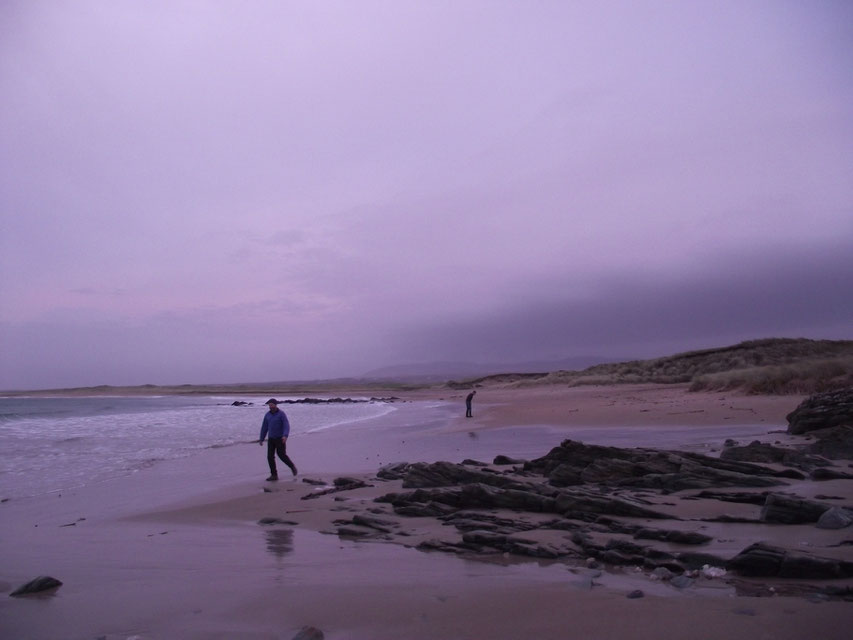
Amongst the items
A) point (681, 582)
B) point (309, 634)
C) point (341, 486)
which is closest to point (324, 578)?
point (309, 634)

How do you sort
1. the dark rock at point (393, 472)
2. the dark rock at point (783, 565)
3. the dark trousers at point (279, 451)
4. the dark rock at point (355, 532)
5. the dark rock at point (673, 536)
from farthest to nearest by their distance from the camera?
the dark trousers at point (279, 451) < the dark rock at point (393, 472) < the dark rock at point (355, 532) < the dark rock at point (673, 536) < the dark rock at point (783, 565)

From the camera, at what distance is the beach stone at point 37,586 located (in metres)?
5.47

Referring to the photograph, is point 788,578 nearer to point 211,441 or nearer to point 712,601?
point 712,601

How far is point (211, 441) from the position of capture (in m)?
23.2

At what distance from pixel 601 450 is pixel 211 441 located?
17.4m

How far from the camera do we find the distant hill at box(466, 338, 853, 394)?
81.3 ft

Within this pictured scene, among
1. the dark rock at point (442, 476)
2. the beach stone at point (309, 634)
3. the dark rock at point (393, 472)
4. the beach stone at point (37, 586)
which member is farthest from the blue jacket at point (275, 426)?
the beach stone at point (309, 634)

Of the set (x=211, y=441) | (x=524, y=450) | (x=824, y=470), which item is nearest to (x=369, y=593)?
(x=824, y=470)

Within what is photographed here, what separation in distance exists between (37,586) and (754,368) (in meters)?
33.9

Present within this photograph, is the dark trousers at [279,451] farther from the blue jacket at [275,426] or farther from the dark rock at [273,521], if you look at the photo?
the dark rock at [273,521]

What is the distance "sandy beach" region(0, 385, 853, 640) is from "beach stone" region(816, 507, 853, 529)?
0.11 meters

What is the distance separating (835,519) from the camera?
614cm

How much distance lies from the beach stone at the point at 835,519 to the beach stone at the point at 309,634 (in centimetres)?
521

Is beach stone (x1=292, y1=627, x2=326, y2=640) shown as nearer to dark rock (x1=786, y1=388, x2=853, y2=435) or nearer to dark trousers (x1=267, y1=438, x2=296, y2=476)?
dark trousers (x1=267, y1=438, x2=296, y2=476)
